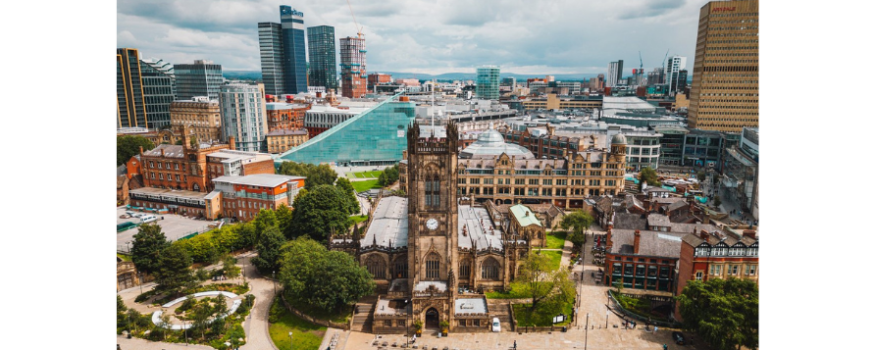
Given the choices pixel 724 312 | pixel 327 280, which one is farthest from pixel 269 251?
pixel 724 312

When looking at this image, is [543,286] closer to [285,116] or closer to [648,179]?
[648,179]

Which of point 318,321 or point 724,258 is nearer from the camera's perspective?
point 724,258

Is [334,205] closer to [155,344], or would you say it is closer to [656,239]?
[155,344]

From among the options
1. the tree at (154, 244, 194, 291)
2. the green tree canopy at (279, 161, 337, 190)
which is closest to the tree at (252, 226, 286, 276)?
the tree at (154, 244, 194, 291)

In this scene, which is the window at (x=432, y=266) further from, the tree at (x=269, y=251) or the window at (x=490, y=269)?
the tree at (x=269, y=251)

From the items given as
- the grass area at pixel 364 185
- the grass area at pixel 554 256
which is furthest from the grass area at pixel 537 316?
the grass area at pixel 364 185

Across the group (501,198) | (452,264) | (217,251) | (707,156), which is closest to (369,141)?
(501,198)

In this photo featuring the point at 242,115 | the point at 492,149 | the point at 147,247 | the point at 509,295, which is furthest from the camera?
the point at 242,115
